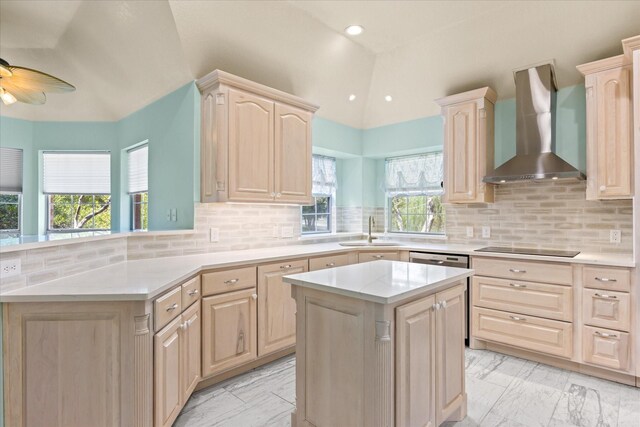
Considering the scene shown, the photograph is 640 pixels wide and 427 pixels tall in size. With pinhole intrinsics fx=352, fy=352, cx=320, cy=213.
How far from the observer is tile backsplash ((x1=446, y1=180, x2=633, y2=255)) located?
3199 mm

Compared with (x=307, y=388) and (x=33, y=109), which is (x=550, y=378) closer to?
(x=307, y=388)

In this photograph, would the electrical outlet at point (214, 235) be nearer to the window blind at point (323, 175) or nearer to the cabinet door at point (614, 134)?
the window blind at point (323, 175)

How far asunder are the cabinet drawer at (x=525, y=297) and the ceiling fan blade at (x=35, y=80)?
396 cm

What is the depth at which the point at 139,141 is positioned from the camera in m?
4.06

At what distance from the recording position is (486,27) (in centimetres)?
324

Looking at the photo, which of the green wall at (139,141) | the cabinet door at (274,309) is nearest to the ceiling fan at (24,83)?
the green wall at (139,141)

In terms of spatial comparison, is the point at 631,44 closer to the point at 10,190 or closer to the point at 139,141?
the point at 139,141

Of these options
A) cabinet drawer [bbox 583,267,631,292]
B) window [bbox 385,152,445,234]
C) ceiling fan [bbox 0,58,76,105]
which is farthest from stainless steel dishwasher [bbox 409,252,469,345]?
ceiling fan [bbox 0,58,76,105]

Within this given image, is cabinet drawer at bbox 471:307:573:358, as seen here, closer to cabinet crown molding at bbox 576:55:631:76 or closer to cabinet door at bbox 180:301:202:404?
cabinet crown molding at bbox 576:55:631:76

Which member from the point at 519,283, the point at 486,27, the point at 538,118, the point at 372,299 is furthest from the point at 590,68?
the point at 372,299

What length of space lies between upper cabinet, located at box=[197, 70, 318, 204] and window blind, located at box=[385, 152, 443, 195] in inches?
73.2

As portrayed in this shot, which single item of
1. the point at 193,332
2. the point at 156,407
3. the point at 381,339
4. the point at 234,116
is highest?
the point at 234,116

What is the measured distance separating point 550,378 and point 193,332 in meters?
2.73

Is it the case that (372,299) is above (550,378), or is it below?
above
